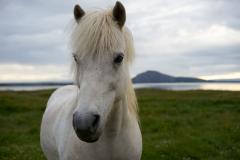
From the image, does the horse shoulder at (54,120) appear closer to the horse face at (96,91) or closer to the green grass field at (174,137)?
the horse face at (96,91)

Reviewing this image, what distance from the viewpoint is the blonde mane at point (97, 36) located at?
3570 millimetres

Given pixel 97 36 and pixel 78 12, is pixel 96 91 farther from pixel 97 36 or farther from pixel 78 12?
pixel 78 12

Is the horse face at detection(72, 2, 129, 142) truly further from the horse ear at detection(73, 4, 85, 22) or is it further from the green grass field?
the green grass field

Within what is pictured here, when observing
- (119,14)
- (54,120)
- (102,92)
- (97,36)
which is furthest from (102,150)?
(54,120)

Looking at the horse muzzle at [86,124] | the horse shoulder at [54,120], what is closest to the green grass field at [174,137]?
the horse shoulder at [54,120]

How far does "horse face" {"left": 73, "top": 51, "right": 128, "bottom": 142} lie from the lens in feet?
10.4

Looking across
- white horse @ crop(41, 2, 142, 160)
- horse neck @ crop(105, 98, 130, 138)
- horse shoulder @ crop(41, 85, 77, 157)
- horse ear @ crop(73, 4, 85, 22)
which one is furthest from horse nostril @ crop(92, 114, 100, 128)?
horse shoulder @ crop(41, 85, 77, 157)

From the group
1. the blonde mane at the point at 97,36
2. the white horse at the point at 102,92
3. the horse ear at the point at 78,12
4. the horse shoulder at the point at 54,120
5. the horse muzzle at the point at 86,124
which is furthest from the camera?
the horse shoulder at the point at 54,120

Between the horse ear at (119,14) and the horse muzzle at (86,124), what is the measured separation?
4.07 ft

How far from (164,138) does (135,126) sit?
24.0 ft

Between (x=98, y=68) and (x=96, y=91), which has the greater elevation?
(x=98, y=68)

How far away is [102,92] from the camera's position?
135 inches

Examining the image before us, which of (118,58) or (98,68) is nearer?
(98,68)

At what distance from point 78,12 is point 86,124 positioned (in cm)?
153
